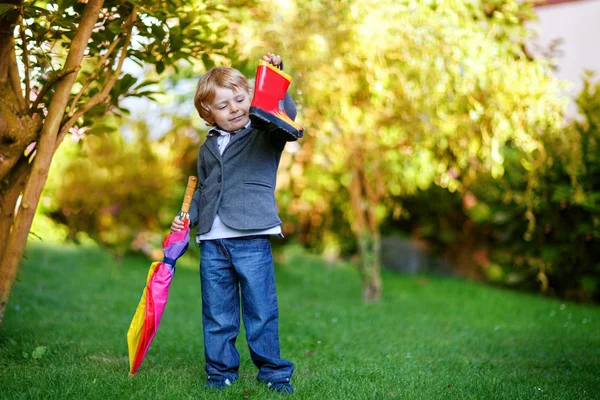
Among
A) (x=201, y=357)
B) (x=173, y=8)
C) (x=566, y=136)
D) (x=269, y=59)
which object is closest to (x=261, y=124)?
(x=269, y=59)

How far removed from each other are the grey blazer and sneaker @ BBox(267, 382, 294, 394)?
0.70 metres

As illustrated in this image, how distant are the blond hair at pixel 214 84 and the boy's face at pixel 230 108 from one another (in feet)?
0.06

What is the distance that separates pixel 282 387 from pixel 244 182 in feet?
3.02

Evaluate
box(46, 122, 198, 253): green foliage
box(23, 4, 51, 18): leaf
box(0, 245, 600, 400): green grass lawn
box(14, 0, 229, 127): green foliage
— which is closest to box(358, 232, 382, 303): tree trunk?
box(0, 245, 600, 400): green grass lawn

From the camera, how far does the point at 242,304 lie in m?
3.05

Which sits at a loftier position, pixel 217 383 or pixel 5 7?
pixel 5 7

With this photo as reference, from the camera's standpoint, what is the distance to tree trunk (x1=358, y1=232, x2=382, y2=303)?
6.06m

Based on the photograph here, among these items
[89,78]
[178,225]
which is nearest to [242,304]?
[178,225]

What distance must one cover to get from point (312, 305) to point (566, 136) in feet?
9.04

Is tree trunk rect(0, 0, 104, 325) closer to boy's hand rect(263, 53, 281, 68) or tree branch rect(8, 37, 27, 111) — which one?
tree branch rect(8, 37, 27, 111)

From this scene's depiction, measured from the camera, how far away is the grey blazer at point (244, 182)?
Result: 116 inches

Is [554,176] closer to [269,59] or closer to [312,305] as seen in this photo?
[312,305]

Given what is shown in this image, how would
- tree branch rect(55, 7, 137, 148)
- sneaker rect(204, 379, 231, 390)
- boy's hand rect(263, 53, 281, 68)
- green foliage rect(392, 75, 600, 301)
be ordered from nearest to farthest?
boy's hand rect(263, 53, 281, 68), sneaker rect(204, 379, 231, 390), tree branch rect(55, 7, 137, 148), green foliage rect(392, 75, 600, 301)

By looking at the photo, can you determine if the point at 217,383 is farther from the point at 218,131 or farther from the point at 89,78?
the point at 89,78
